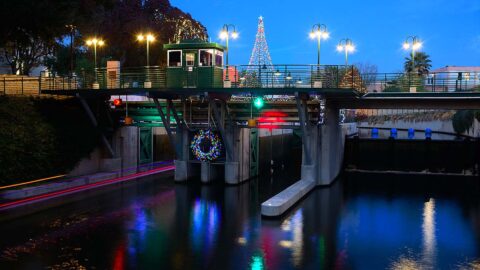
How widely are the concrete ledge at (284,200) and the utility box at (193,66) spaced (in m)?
7.91

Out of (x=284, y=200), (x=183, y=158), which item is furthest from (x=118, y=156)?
(x=284, y=200)

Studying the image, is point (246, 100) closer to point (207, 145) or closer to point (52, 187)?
point (207, 145)

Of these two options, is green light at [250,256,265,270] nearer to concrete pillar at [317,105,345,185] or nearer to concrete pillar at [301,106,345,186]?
concrete pillar at [301,106,345,186]

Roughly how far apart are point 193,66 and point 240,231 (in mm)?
14073

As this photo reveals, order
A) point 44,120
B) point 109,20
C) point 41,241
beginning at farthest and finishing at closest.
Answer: point 109,20
point 44,120
point 41,241

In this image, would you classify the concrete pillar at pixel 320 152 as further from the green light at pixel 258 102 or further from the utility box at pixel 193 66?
the utility box at pixel 193 66

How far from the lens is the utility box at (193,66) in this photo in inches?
1258

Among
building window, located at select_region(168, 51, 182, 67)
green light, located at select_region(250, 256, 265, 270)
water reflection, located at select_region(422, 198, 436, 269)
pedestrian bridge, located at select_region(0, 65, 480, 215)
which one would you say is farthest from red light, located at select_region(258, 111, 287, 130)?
green light, located at select_region(250, 256, 265, 270)

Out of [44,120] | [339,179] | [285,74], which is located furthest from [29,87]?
[339,179]

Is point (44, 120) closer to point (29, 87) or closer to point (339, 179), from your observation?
point (29, 87)

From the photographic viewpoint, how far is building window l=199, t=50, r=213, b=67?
32656 millimetres

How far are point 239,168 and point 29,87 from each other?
1609 cm

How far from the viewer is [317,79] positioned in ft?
95.7

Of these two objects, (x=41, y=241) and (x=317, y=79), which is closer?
(x=41, y=241)
